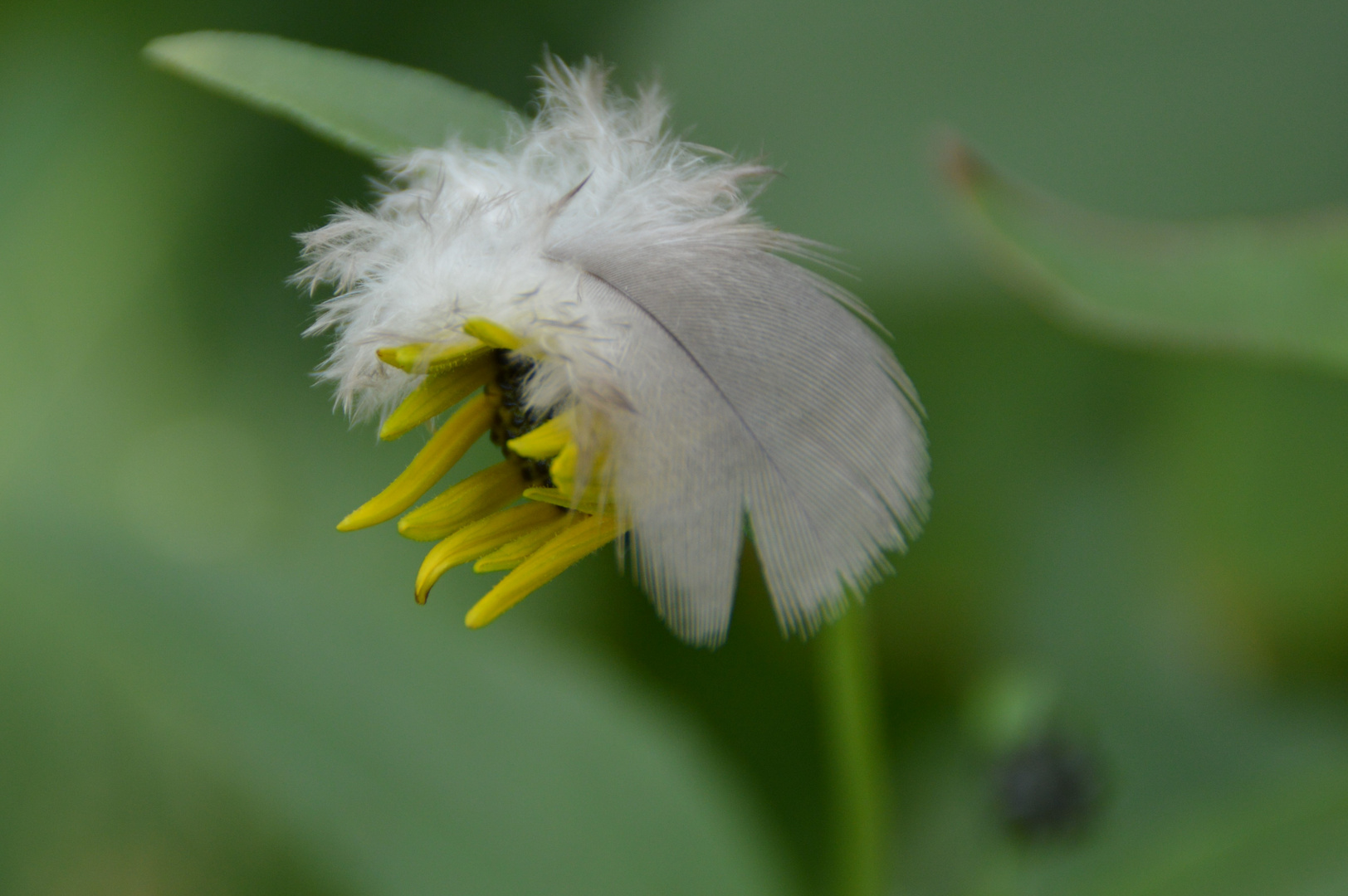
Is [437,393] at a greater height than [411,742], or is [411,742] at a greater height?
[437,393]

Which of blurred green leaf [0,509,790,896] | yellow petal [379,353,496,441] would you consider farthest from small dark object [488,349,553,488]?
blurred green leaf [0,509,790,896]

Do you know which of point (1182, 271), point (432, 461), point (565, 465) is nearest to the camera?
point (565, 465)

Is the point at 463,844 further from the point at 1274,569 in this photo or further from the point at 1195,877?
the point at 1274,569

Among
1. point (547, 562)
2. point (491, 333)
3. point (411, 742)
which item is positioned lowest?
point (411, 742)

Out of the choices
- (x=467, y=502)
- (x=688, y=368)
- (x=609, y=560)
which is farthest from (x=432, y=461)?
(x=609, y=560)

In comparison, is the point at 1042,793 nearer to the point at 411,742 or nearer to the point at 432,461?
the point at 411,742

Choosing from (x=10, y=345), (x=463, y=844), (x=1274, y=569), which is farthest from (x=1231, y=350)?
(x=10, y=345)
